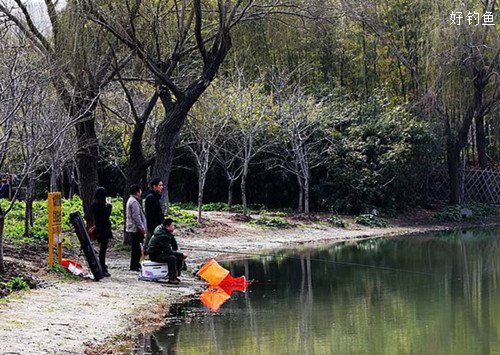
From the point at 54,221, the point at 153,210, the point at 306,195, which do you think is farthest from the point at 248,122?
the point at 54,221

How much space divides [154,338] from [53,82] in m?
8.36

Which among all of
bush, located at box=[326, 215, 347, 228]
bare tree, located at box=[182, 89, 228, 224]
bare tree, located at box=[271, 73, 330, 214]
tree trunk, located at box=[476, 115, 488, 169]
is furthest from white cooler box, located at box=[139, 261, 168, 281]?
tree trunk, located at box=[476, 115, 488, 169]

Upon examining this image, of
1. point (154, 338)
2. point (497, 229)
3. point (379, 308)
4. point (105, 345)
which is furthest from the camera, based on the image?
point (497, 229)

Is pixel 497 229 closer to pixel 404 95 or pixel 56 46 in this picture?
pixel 404 95

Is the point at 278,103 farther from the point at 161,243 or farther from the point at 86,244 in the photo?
the point at 86,244

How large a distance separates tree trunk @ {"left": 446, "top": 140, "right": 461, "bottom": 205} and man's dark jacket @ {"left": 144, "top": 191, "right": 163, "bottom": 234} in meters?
21.0

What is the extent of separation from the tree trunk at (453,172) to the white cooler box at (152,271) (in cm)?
2175

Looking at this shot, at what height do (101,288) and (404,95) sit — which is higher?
(404,95)

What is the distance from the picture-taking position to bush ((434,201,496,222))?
33.4 metres

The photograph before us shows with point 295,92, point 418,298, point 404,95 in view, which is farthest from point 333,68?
point 418,298

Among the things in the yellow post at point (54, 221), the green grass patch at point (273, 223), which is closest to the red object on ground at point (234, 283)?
the yellow post at point (54, 221)

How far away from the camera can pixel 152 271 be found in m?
15.6

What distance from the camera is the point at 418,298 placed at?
48.9 feet

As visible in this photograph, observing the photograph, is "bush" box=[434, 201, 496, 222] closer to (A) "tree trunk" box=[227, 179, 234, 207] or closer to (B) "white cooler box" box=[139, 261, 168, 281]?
(A) "tree trunk" box=[227, 179, 234, 207]
